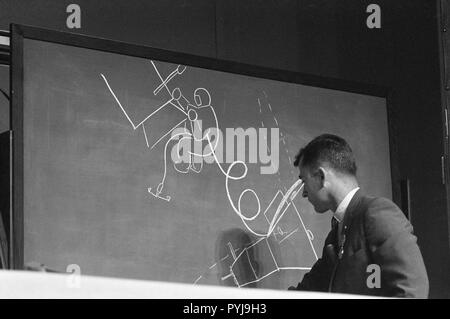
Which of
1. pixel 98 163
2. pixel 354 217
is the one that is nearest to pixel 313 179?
pixel 354 217

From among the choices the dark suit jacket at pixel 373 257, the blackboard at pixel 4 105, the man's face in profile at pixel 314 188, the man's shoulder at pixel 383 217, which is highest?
the blackboard at pixel 4 105

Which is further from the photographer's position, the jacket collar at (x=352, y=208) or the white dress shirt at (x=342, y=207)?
the white dress shirt at (x=342, y=207)

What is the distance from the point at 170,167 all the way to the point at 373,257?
0.67m

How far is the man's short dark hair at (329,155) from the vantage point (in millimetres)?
2631

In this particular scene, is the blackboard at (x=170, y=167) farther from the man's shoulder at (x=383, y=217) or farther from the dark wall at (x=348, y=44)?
the dark wall at (x=348, y=44)

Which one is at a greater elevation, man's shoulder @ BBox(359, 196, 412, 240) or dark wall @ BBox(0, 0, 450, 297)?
dark wall @ BBox(0, 0, 450, 297)

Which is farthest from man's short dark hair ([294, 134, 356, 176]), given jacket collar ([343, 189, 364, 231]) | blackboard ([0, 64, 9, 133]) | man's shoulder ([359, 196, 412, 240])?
blackboard ([0, 64, 9, 133])

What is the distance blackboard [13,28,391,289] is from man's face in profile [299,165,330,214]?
41 millimetres

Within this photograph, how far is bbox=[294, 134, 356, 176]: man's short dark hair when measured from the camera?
263 centimetres

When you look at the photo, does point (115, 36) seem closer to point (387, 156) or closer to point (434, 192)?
point (387, 156)

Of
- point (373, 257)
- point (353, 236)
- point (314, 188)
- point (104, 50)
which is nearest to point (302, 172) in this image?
point (314, 188)

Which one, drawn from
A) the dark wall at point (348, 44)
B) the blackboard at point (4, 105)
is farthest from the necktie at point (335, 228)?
the blackboard at point (4, 105)

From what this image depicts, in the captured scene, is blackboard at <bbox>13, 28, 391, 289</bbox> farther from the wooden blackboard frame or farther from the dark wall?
the dark wall

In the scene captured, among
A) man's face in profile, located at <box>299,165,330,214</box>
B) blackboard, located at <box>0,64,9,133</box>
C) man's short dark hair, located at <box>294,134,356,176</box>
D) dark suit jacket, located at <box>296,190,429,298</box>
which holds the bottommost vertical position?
dark suit jacket, located at <box>296,190,429,298</box>
